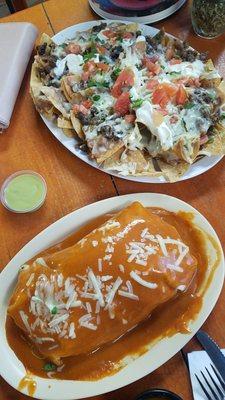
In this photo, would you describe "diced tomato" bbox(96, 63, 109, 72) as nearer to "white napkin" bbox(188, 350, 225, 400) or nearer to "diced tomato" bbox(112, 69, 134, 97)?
"diced tomato" bbox(112, 69, 134, 97)

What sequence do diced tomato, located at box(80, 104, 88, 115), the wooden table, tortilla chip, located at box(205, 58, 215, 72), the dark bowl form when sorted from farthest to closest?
tortilla chip, located at box(205, 58, 215, 72) < diced tomato, located at box(80, 104, 88, 115) < the wooden table < the dark bowl

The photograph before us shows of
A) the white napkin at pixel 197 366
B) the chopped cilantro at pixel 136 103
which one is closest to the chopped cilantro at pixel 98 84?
the chopped cilantro at pixel 136 103

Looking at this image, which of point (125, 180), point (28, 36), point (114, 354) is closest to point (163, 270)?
point (114, 354)

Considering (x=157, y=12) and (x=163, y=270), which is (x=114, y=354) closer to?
(x=163, y=270)

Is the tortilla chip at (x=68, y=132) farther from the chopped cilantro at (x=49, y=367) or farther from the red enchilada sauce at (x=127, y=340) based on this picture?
the chopped cilantro at (x=49, y=367)

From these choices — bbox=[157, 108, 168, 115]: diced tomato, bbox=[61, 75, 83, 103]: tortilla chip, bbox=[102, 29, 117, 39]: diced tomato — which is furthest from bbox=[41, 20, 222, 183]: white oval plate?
bbox=[102, 29, 117, 39]: diced tomato

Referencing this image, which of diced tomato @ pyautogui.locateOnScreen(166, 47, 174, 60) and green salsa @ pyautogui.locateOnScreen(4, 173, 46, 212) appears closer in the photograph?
green salsa @ pyautogui.locateOnScreen(4, 173, 46, 212)

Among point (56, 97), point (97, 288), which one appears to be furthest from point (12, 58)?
point (97, 288)
